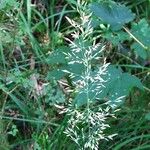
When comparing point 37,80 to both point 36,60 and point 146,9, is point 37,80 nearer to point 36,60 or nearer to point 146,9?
point 36,60

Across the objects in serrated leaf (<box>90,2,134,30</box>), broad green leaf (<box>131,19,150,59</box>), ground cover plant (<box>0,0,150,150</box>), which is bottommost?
ground cover plant (<box>0,0,150,150</box>)

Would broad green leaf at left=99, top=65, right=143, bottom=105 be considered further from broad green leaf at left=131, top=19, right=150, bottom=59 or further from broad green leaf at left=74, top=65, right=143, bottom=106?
broad green leaf at left=131, top=19, right=150, bottom=59

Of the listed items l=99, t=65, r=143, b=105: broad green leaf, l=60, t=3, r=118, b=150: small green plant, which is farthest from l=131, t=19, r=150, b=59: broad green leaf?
l=60, t=3, r=118, b=150: small green plant

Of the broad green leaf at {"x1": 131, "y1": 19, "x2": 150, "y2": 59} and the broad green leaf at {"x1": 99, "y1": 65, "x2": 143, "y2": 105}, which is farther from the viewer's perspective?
the broad green leaf at {"x1": 131, "y1": 19, "x2": 150, "y2": 59}

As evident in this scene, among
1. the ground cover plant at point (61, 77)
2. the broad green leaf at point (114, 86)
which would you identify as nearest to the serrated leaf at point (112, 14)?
the ground cover plant at point (61, 77)

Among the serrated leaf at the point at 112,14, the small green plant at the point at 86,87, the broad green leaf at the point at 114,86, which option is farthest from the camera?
the serrated leaf at the point at 112,14

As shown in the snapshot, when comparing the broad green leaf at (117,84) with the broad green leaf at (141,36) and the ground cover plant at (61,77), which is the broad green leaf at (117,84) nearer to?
the ground cover plant at (61,77)

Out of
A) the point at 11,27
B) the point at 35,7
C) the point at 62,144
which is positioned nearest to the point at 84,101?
the point at 62,144

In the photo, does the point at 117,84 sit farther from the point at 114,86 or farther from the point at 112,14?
the point at 112,14
